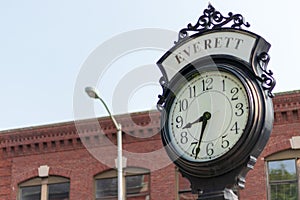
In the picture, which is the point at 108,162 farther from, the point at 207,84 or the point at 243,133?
the point at 243,133

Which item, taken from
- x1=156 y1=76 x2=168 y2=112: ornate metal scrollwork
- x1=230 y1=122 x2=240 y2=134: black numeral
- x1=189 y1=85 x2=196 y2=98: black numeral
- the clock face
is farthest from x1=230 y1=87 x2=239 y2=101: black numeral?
x1=156 y1=76 x2=168 y2=112: ornate metal scrollwork

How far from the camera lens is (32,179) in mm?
21797

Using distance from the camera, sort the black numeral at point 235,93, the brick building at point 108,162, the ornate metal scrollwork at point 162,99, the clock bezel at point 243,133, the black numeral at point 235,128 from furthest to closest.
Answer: the brick building at point 108,162
the ornate metal scrollwork at point 162,99
the black numeral at point 235,93
the black numeral at point 235,128
the clock bezel at point 243,133

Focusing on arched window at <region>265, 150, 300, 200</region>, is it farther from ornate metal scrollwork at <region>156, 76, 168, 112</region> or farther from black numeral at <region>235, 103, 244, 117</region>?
black numeral at <region>235, 103, 244, 117</region>

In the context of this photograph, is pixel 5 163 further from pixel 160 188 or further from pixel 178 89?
pixel 178 89

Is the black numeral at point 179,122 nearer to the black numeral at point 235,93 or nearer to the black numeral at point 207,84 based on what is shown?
the black numeral at point 207,84

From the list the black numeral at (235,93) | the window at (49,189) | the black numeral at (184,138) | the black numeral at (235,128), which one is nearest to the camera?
the black numeral at (235,128)

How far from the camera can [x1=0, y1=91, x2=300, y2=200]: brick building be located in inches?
733

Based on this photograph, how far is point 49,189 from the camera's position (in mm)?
21359

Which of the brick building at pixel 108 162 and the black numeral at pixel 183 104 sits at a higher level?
the brick building at pixel 108 162

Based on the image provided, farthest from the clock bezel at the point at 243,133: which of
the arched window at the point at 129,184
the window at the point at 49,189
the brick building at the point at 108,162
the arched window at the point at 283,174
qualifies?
the window at the point at 49,189

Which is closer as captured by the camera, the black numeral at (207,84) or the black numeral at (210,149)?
the black numeral at (210,149)

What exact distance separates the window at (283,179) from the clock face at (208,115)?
14258 mm

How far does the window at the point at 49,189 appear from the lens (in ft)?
69.7
